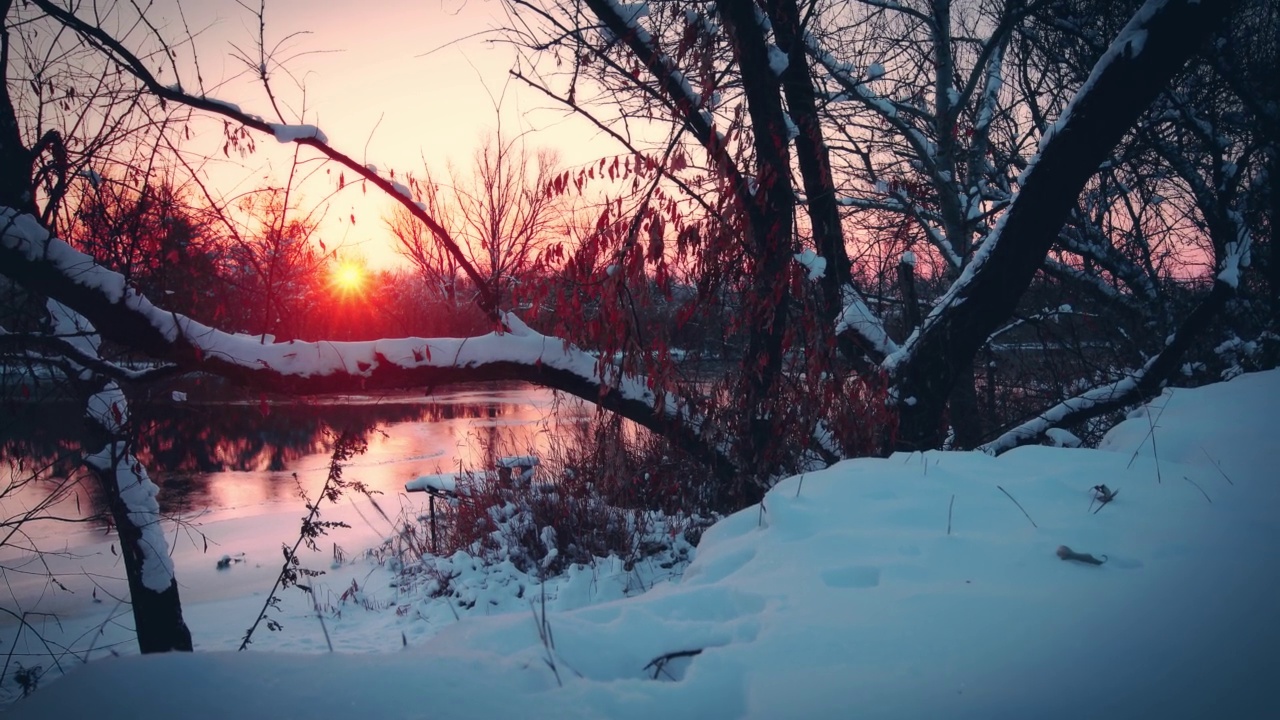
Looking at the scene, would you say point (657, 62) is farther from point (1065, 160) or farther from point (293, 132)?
point (1065, 160)

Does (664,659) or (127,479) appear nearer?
(664,659)

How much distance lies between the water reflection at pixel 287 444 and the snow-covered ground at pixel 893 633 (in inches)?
248

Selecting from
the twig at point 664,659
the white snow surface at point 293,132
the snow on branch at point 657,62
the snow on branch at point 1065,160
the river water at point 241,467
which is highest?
the snow on branch at point 657,62

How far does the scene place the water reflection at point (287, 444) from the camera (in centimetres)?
1223

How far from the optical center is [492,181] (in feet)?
43.1

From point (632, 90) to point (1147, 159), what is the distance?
230 inches

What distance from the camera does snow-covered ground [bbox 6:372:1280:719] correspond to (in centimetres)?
155

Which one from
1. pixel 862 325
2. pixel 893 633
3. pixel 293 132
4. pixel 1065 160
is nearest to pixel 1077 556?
pixel 893 633

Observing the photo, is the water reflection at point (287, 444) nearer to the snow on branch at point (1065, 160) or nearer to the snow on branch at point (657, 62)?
the snow on branch at point (657, 62)

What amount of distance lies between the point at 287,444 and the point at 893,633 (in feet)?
60.9

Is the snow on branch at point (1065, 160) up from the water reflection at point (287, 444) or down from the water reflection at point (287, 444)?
up

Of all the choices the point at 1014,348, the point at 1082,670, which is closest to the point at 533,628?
the point at 1082,670

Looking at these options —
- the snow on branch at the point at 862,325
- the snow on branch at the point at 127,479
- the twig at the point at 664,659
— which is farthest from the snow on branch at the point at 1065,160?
the snow on branch at the point at 127,479

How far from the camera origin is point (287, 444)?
1739 cm
